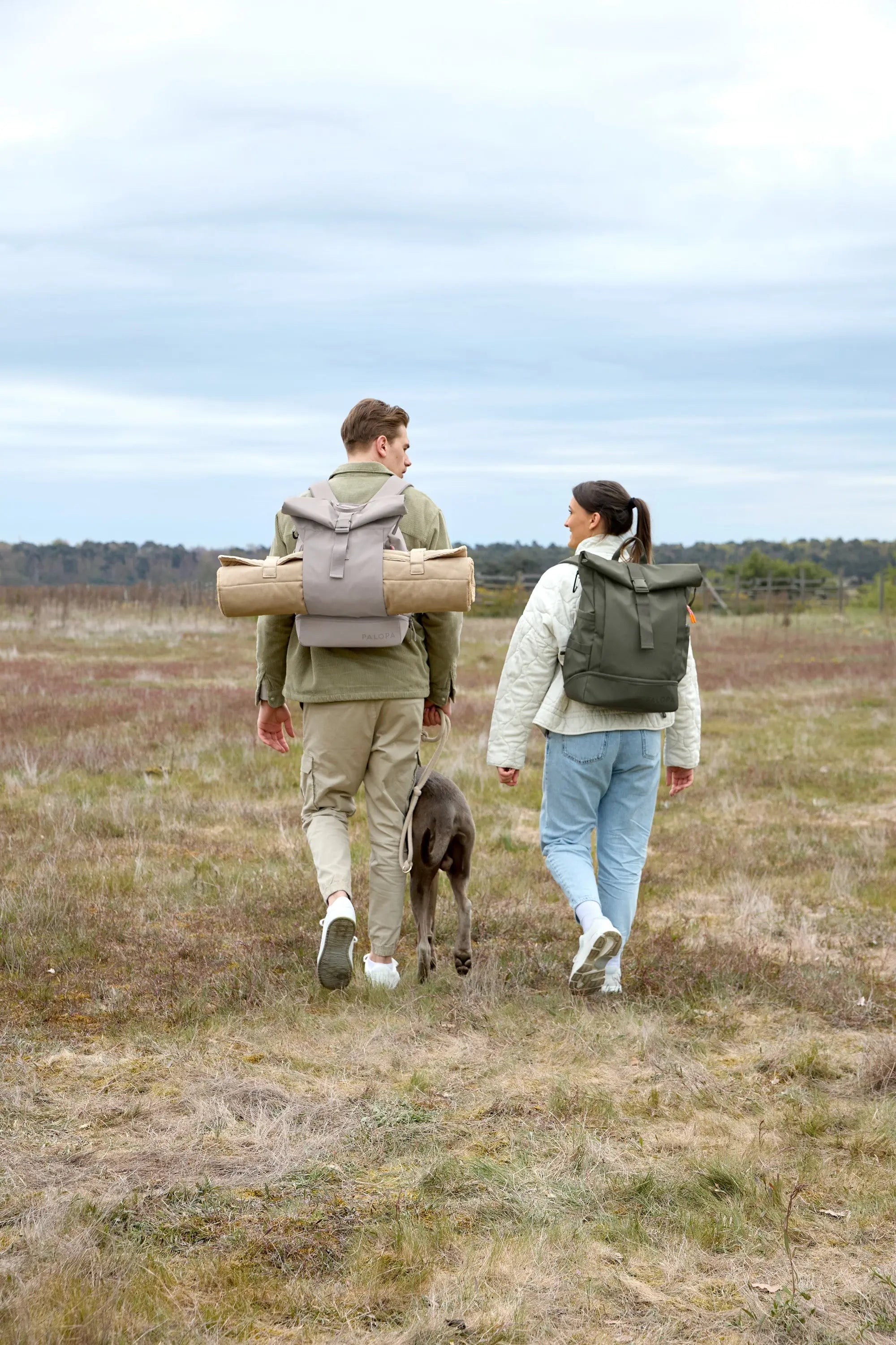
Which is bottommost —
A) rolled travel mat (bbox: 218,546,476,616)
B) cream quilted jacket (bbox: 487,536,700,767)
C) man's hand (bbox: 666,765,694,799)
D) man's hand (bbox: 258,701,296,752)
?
man's hand (bbox: 666,765,694,799)

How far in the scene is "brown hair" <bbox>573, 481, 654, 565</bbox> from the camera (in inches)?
198

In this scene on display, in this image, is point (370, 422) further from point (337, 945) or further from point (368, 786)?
point (337, 945)

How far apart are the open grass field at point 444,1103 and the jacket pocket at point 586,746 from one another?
1.02m

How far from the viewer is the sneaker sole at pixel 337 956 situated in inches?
190

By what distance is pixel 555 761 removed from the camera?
5070mm

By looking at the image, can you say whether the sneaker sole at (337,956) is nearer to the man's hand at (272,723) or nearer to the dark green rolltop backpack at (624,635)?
the man's hand at (272,723)

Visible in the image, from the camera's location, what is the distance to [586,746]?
16.4ft

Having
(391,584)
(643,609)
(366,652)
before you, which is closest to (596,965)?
(643,609)

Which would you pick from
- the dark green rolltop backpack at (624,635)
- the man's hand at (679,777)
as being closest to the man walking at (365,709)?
the dark green rolltop backpack at (624,635)

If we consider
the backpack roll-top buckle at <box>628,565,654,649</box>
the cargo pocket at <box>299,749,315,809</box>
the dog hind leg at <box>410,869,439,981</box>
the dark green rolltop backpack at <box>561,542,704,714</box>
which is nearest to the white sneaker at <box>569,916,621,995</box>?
the dog hind leg at <box>410,869,439,981</box>

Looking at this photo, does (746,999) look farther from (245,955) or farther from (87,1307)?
(87,1307)

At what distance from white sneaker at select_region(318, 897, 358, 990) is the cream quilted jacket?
86 centimetres

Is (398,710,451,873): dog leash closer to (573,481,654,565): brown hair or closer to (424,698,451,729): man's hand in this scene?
(424,698,451,729): man's hand

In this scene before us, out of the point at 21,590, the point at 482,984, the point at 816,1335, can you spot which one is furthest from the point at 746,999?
the point at 21,590
